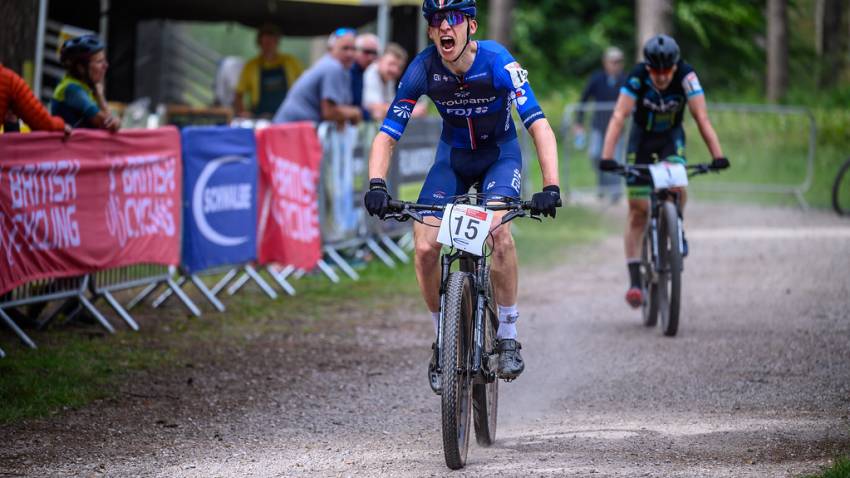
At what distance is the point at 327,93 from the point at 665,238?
4.76 m

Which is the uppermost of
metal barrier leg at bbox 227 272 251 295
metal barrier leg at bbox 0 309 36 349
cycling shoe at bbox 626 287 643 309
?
cycling shoe at bbox 626 287 643 309

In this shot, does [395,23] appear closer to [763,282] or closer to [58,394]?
[763,282]

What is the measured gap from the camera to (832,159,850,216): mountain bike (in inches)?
737

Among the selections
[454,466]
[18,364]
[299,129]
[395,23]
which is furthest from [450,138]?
[395,23]

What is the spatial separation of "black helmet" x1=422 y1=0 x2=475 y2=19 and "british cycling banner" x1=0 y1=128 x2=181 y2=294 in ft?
11.1

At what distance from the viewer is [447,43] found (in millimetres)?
6160

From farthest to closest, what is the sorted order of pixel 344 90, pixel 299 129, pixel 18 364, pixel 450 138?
pixel 344 90 → pixel 299 129 → pixel 18 364 → pixel 450 138

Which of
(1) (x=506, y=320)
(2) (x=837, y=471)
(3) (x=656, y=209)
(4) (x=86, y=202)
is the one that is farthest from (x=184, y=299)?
(2) (x=837, y=471)

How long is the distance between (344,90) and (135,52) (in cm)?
650

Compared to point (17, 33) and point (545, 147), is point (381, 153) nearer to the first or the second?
point (545, 147)

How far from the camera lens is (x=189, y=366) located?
848cm

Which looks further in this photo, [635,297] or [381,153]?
[635,297]

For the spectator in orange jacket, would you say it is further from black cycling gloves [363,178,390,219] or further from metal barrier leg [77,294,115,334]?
black cycling gloves [363,178,390,219]

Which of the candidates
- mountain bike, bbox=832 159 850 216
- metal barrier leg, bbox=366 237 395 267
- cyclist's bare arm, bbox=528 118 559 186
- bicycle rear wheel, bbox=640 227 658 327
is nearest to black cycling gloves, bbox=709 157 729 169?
bicycle rear wheel, bbox=640 227 658 327
